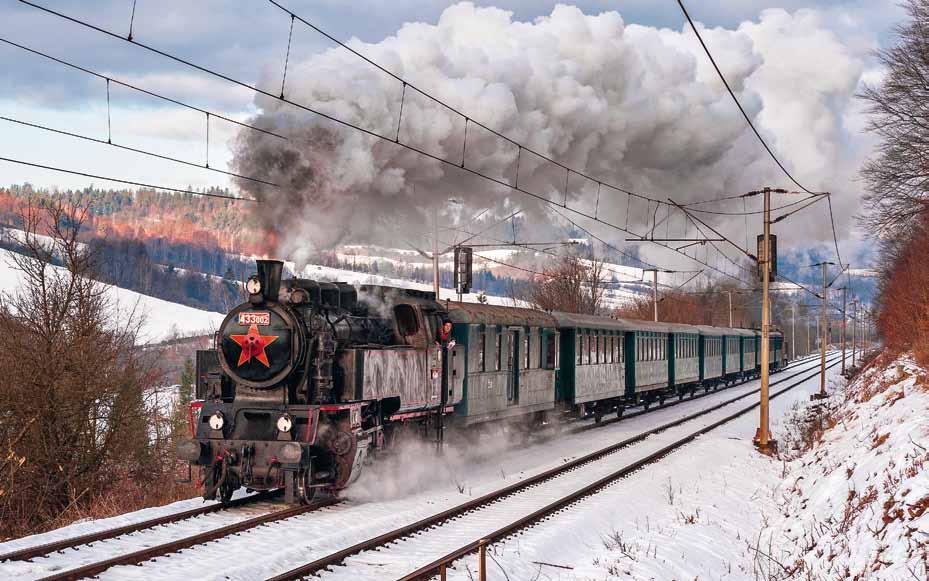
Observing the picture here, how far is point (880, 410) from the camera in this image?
14.4m

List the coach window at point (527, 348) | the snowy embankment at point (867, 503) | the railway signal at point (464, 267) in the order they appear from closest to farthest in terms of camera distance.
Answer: the snowy embankment at point (867, 503), the coach window at point (527, 348), the railway signal at point (464, 267)

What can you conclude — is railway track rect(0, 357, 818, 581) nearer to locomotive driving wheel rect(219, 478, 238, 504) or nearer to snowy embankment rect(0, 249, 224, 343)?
locomotive driving wheel rect(219, 478, 238, 504)

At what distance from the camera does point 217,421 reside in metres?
10.8

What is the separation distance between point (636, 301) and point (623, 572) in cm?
5522

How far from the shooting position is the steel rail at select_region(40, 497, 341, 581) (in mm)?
7215

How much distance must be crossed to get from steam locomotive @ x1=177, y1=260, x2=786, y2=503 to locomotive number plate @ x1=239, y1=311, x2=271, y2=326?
0.04ft

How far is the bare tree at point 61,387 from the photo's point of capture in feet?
55.2

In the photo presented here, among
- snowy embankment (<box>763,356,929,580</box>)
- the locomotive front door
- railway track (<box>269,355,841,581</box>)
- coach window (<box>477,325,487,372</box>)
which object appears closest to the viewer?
snowy embankment (<box>763,356,929,580</box>)

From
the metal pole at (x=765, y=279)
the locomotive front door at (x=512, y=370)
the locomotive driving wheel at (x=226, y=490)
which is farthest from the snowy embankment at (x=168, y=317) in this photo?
the locomotive driving wheel at (x=226, y=490)

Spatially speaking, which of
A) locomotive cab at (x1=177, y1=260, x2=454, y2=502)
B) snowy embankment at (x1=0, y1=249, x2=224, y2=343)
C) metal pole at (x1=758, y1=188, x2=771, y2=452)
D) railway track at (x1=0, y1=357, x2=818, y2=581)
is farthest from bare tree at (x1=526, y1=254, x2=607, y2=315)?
snowy embankment at (x1=0, y1=249, x2=224, y2=343)

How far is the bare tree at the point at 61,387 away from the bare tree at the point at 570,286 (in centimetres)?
3496

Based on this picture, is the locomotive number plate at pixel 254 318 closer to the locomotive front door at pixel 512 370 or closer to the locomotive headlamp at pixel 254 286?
the locomotive headlamp at pixel 254 286

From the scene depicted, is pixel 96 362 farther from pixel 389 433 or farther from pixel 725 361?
pixel 725 361

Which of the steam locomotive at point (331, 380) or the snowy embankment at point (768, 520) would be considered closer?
the snowy embankment at point (768, 520)
